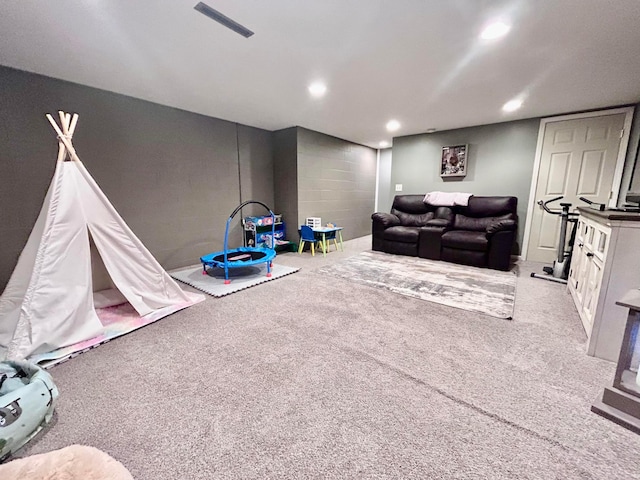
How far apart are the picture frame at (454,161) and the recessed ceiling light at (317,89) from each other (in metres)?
2.90

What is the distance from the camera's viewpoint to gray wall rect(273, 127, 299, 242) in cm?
464

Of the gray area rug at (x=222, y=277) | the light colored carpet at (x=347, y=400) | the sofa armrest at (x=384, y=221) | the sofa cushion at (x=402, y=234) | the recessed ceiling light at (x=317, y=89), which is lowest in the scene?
the light colored carpet at (x=347, y=400)

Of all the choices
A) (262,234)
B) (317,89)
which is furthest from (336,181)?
(317,89)

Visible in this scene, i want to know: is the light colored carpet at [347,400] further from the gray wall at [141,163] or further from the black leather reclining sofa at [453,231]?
the gray wall at [141,163]

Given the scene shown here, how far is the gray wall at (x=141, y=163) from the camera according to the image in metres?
2.58

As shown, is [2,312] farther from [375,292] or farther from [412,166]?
[412,166]

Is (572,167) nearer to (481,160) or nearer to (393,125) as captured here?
(481,160)

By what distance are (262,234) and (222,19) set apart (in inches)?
127

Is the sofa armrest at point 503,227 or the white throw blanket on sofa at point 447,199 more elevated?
the white throw blanket on sofa at point 447,199

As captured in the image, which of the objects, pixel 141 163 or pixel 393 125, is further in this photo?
pixel 393 125

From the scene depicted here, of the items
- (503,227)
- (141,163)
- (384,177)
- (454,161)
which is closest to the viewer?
(141,163)

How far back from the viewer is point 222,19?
1.78 meters

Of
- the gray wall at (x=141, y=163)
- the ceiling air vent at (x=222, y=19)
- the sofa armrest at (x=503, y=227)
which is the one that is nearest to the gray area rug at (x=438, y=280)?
the sofa armrest at (x=503, y=227)

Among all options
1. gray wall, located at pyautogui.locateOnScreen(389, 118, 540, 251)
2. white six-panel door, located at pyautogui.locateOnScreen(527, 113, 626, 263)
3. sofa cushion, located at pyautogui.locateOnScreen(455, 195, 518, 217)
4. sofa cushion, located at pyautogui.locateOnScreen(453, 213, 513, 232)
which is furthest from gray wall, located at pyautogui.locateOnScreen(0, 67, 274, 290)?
white six-panel door, located at pyautogui.locateOnScreen(527, 113, 626, 263)
